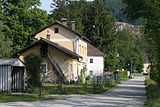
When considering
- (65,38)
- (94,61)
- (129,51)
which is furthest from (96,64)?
(129,51)

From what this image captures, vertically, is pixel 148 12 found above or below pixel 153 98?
above

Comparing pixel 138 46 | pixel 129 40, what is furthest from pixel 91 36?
pixel 138 46

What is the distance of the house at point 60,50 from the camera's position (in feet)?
117

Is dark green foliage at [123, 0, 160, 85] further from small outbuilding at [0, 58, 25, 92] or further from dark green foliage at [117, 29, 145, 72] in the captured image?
dark green foliage at [117, 29, 145, 72]

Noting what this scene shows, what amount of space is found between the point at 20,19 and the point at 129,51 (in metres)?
67.3

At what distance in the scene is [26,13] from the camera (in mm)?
51438

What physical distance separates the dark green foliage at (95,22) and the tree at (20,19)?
17007mm

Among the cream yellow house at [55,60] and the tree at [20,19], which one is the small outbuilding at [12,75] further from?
the tree at [20,19]

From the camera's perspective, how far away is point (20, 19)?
5188 cm

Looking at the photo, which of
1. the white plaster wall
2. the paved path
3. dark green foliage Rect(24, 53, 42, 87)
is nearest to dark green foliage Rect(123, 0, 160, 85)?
the paved path

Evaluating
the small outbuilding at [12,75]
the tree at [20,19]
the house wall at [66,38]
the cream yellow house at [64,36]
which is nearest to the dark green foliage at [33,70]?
the small outbuilding at [12,75]

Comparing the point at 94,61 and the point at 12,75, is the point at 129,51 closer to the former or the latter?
the point at 94,61

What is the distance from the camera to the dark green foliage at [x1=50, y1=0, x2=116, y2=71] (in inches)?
2746

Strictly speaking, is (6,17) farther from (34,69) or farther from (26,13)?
(34,69)
